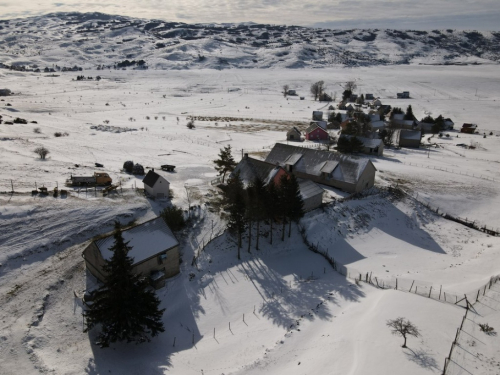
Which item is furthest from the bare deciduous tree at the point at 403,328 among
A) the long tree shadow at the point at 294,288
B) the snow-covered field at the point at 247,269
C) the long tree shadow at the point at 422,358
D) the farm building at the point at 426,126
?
the farm building at the point at 426,126

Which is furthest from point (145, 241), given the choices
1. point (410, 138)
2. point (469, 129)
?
point (469, 129)

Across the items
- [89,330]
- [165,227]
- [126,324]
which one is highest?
[165,227]

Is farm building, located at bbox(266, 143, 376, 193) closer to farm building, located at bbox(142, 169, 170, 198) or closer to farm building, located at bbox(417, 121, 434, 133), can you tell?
farm building, located at bbox(142, 169, 170, 198)

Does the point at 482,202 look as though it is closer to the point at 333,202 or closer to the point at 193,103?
the point at 333,202

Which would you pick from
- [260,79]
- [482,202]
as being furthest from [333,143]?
[260,79]

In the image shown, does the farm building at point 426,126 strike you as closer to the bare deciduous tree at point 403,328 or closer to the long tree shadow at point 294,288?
the long tree shadow at point 294,288

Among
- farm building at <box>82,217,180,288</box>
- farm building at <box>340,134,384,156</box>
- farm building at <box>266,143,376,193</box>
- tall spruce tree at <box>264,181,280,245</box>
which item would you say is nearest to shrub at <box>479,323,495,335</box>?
tall spruce tree at <box>264,181,280,245</box>
